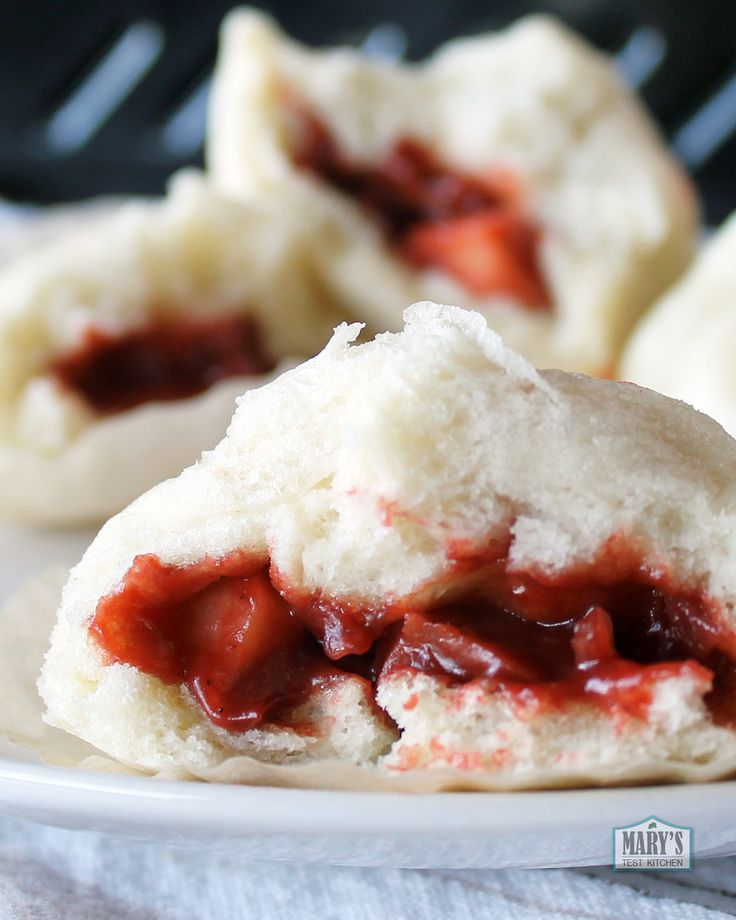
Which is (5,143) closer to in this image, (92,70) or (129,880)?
(92,70)

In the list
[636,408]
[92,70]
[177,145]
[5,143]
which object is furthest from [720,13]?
[636,408]

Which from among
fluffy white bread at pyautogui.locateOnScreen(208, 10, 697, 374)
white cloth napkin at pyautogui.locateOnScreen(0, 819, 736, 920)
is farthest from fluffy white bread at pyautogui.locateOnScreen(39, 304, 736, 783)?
fluffy white bread at pyautogui.locateOnScreen(208, 10, 697, 374)

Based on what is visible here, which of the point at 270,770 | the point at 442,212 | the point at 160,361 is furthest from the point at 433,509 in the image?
the point at 442,212

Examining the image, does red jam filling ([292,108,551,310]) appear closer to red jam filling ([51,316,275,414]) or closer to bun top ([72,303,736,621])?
red jam filling ([51,316,275,414])

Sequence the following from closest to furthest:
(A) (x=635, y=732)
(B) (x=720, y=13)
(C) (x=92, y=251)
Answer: (A) (x=635, y=732) < (C) (x=92, y=251) < (B) (x=720, y=13)

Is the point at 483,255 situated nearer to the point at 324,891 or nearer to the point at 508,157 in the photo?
the point at 508,157
